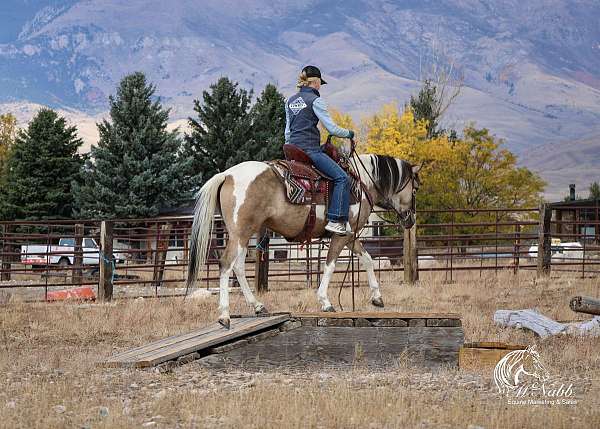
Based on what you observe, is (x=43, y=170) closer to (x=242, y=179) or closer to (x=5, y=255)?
(x=5, y=255)

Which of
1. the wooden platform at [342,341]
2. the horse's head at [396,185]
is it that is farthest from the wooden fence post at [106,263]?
the wooden platform at [342,341]

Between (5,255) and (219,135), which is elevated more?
(219,135)

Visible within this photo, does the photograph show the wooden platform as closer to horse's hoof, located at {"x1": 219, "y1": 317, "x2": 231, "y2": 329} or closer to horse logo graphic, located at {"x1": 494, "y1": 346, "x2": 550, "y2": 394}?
horse's hoof, located at {"x1": 219, "y1": 317, "x2": 231, "y2": 329}

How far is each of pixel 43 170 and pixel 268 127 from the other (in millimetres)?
15014

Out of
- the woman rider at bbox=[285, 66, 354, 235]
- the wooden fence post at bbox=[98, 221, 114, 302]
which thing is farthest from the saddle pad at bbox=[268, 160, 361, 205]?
the wooden fence post at bbox=[98, 221, 114, 302]

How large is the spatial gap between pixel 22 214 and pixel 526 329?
131ft

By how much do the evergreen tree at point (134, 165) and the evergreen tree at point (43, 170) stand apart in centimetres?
105

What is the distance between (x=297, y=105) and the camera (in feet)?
38.0

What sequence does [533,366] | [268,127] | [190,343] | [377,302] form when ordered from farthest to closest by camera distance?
1. [268,127]
2. [377,302]
3. [190,343]
4. [533,366]

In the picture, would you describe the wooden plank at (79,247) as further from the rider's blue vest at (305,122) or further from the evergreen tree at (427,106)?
the evergreen tree at (427,106)

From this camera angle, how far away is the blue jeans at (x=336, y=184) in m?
11.5

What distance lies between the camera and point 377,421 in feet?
23.6

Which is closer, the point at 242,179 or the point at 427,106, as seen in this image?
the point at 242,179

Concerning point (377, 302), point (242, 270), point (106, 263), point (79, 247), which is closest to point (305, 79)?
point (242, 270)
